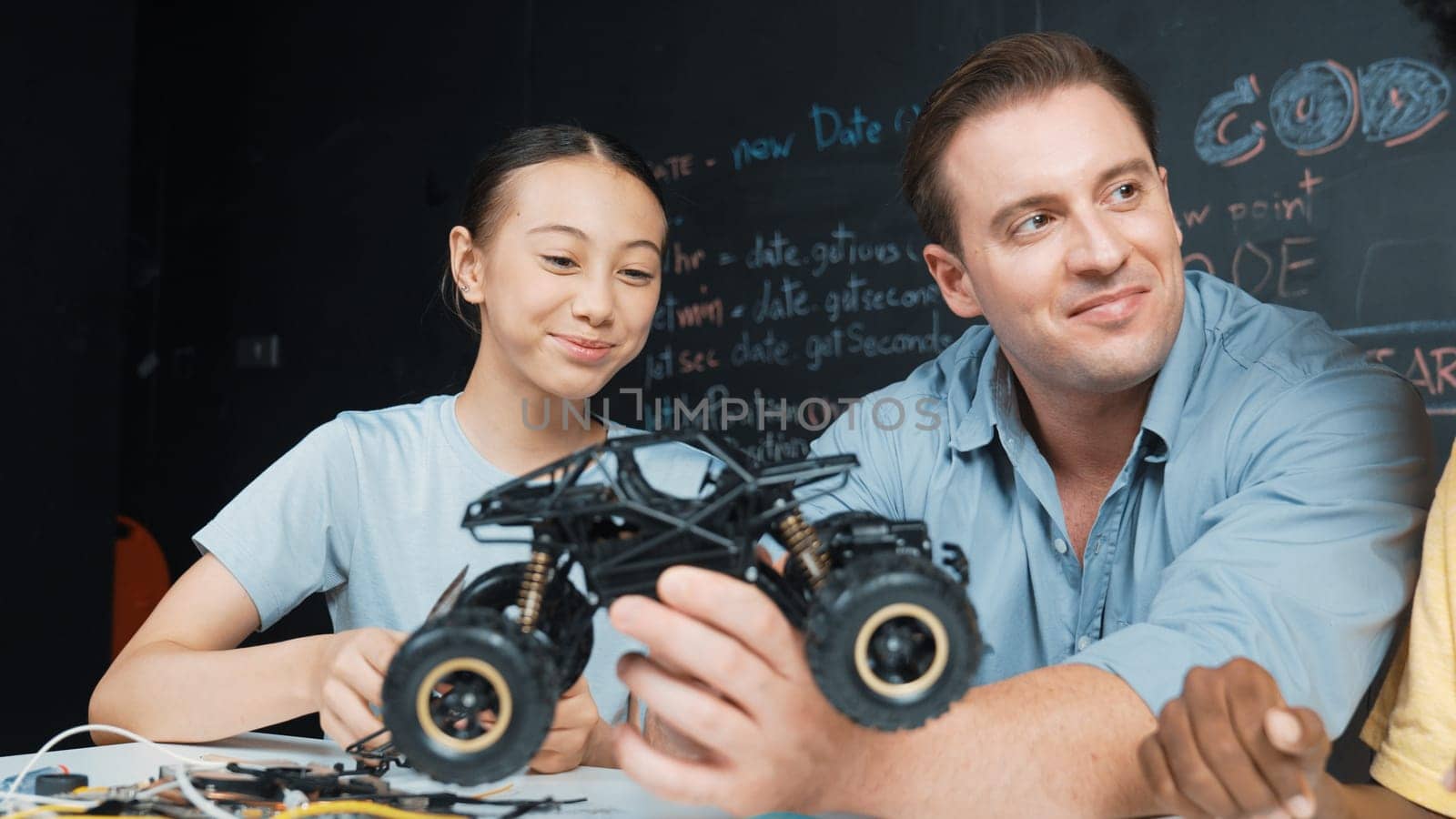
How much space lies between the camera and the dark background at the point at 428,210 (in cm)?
248

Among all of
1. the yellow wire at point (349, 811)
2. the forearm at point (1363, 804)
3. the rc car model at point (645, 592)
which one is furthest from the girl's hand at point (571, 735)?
the forearm at point (1363, 804)

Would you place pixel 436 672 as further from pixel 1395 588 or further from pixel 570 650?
pixel 1395 588

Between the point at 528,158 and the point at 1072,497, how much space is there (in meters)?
0.90

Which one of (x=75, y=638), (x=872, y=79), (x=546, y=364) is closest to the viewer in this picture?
(x=546, y=364)

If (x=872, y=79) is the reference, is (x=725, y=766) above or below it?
below

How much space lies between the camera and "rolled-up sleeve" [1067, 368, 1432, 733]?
1.00 m

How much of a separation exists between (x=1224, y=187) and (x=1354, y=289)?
344 millimetres

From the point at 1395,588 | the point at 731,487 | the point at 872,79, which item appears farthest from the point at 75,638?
the point at 1395,588

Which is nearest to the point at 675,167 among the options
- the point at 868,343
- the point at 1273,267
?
the point at 868,343

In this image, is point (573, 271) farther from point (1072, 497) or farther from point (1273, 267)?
point (1273, 267)

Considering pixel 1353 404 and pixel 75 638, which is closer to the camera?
pixel 1353 404

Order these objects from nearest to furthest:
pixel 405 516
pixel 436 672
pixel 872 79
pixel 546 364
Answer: pixel 436 672 → pixel 546 364 → pixel 405 516 → pixel 872 79

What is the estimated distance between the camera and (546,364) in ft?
5.28

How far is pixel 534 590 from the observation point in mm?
824
